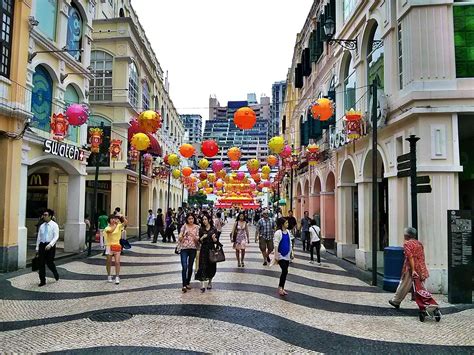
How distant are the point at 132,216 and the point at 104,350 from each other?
2125cm

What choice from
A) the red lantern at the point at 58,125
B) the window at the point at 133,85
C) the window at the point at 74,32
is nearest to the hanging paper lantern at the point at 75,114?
the red lantern at the point at 58,125

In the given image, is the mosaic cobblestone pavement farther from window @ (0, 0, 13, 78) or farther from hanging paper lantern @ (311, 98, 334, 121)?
window @ (0, 0, 13, 78)

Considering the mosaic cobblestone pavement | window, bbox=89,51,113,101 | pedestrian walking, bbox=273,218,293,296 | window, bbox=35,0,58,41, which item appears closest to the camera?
the mosaic cobblestone pavement

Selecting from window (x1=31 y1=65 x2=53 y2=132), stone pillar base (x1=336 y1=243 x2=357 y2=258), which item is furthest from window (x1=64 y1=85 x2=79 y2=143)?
stone pillar base (x1=336 y1=243 x2=357 y2=258)

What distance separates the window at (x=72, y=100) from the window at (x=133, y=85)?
7.61 metres

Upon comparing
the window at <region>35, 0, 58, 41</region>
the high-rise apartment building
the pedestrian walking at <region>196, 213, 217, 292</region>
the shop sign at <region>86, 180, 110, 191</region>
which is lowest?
the pedestrian walking at <region>196, 213, 217, 292</region>

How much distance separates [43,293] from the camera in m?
8.99

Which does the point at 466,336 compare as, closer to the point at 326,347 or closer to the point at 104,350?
the point at 326,347

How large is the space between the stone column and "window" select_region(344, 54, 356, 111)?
438 inches

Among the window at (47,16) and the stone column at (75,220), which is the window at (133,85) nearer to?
the stone column at (75,220)

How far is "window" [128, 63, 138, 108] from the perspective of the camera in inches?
952

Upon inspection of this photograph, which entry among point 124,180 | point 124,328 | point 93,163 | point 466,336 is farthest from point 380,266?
point 93,163

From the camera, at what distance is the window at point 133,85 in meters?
24.2

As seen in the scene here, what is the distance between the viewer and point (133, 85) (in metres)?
25.3
